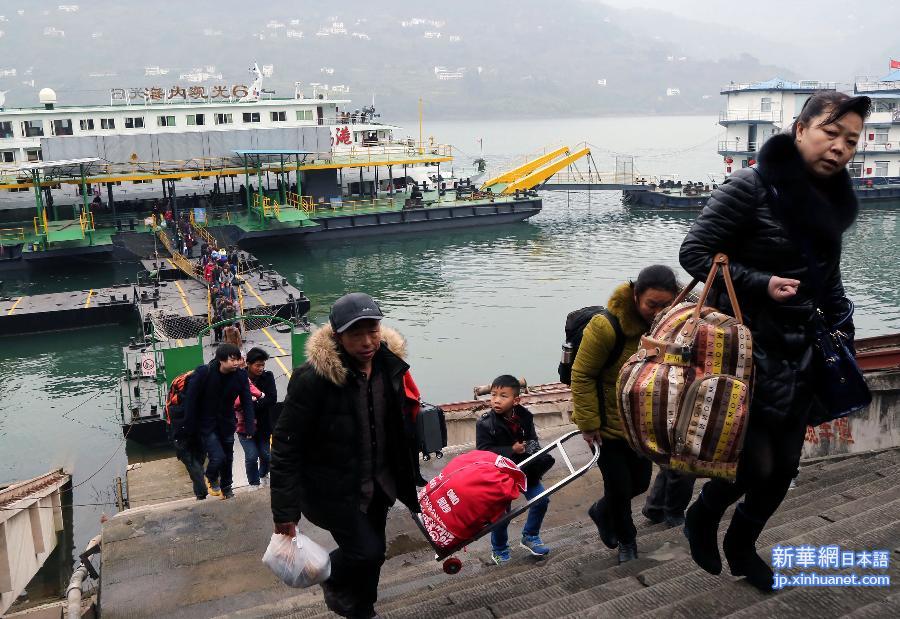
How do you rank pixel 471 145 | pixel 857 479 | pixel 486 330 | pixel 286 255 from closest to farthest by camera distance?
pixel 857 479
pixel 486 330
pixel 286 255
pixel 471 145

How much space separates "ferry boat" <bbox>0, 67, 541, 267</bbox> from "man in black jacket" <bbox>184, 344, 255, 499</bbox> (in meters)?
27.0

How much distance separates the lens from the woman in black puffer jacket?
291cm

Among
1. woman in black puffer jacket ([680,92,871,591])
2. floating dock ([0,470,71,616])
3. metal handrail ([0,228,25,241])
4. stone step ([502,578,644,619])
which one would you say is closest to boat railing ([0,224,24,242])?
metal handrail ([0,228,25,241])

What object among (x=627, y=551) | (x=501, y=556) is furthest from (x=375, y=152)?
(x=627, y=551)

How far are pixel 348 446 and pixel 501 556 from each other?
5.75 ft

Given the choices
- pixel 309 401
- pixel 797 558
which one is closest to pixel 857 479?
pixel 797 558

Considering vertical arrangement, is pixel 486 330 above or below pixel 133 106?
below

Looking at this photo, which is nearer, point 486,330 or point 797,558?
point 797,558

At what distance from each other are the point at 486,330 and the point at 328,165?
702 inches

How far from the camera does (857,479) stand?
498 cm

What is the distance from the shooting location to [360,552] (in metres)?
3.48

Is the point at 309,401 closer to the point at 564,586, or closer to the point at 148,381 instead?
the point at 564,586

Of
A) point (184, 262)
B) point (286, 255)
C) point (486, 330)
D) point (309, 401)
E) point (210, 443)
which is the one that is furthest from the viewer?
point (286, 255)

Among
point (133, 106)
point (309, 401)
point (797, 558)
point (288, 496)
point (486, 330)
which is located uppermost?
point (133, 106)
